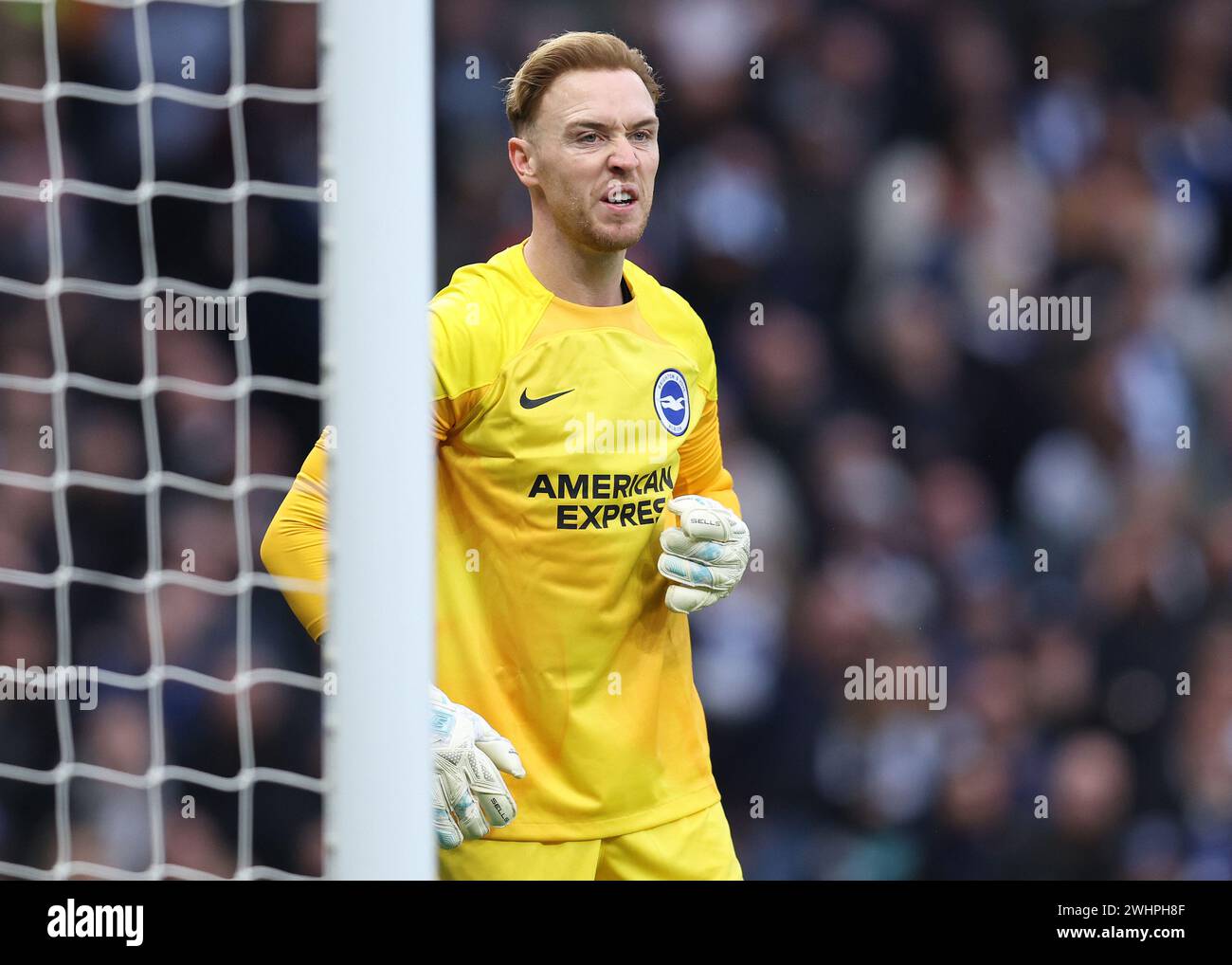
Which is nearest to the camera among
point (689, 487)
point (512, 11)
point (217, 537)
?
point (689, 487)

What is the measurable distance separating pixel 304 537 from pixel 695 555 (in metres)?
0.62

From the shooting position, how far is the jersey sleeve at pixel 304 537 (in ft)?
7.59

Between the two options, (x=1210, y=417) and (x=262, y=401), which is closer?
(x=262, y=401)

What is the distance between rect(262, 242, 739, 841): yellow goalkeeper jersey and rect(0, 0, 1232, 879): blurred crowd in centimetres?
136

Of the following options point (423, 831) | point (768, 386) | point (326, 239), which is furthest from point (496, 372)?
point (768, 386)

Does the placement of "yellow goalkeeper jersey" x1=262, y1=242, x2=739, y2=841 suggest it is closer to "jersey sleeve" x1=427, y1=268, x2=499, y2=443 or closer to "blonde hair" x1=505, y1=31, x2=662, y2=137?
"jersey sleeve" x1=427, y1=268, x2=499, y2=443

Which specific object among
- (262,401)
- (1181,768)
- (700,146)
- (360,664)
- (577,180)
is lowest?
(1181,768)

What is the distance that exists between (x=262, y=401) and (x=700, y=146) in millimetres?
1329

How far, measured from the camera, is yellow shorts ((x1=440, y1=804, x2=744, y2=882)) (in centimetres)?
242

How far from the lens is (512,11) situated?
13.0ft

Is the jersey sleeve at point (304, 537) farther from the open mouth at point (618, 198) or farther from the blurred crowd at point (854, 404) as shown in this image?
the blurred crowd at point (854, 404)

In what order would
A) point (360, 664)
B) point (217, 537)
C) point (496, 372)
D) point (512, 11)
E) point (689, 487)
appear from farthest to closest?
point (512, 11)
point (217, 537)
point (689, 487)
point (496, 372)
point (360, 664)
